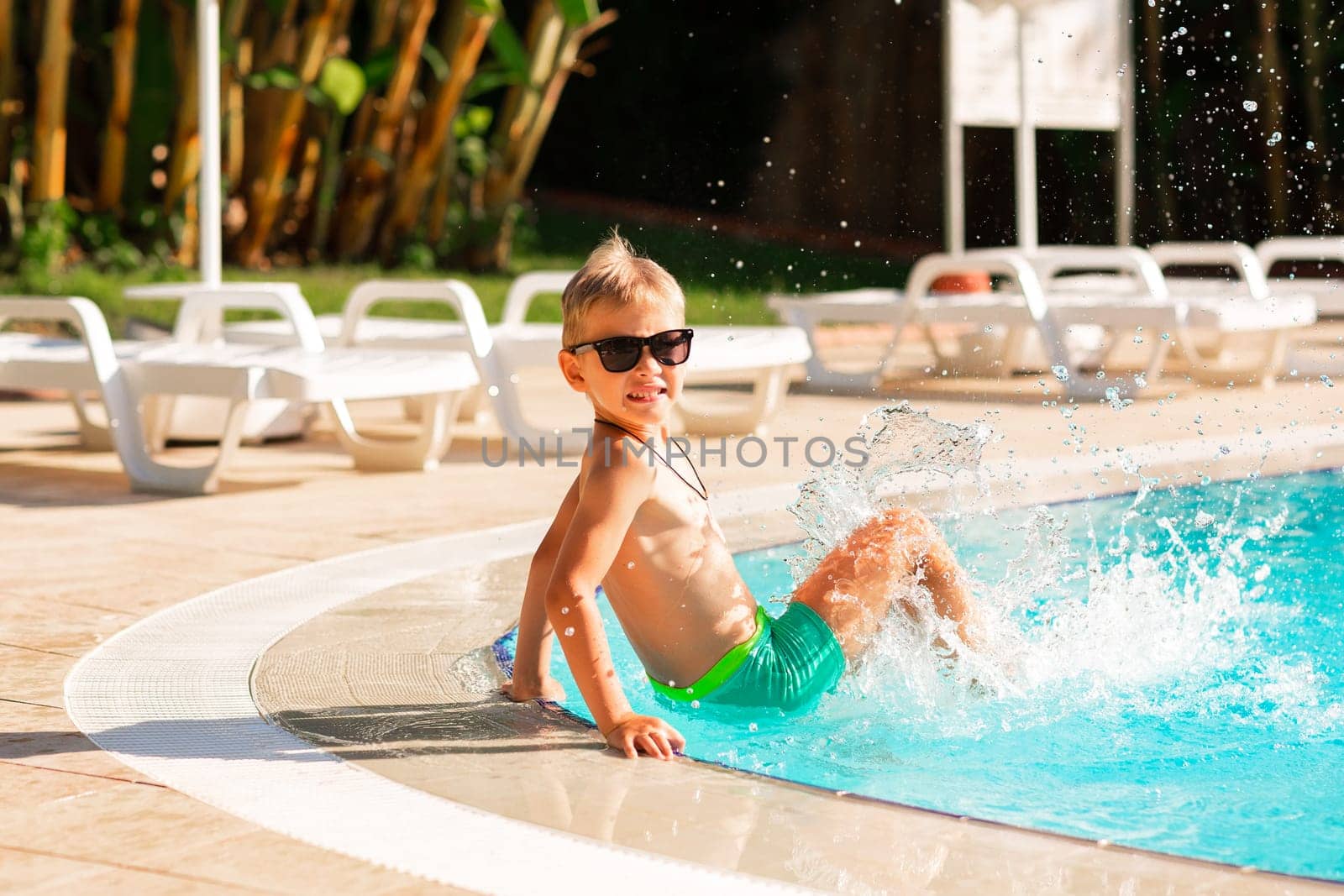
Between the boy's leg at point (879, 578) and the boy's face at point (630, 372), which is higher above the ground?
the boy's face at point (630, 372)

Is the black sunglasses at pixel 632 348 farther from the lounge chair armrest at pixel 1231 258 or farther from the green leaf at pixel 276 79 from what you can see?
the green leaf at pixel 276 79

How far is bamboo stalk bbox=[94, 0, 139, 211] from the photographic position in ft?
38.4

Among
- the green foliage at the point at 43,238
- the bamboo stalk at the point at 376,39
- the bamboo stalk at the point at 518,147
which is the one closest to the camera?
the green foliage at the point at 43,238

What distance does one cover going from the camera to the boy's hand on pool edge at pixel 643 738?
290 centimetres

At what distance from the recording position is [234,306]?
735cm

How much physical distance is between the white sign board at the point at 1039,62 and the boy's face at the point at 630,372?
9.30m

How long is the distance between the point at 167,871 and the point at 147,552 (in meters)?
2.91

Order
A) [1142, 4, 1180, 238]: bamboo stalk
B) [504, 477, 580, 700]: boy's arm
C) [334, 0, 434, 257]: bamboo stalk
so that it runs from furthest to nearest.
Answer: [1142, 4, 1180, 238]: bamboo stalk, [334, 0, 434, 257]: bamboo stalk, [504, 477, 580, 700]: boy's arm

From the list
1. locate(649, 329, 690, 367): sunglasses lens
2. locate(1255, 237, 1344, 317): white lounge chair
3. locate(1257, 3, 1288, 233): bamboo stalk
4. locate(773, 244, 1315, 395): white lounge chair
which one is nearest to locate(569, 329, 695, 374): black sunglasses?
locate(649, 329, 690, 367): sunglasses lens

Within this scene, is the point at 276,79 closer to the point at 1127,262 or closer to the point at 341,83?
the point at 341,83

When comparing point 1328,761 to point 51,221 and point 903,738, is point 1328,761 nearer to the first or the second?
point 903,738

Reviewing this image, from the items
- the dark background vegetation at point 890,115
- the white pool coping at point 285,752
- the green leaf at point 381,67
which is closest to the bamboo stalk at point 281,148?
the green leaf at point 381,67

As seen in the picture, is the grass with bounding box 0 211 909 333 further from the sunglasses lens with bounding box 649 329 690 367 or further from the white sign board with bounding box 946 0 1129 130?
the sunglasses lens with bounding box 649 329 690 367

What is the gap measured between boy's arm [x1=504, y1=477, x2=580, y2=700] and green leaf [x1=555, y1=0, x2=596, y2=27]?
896 cm
